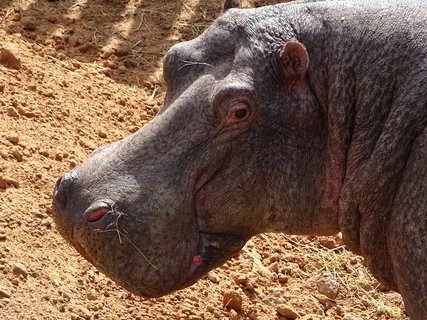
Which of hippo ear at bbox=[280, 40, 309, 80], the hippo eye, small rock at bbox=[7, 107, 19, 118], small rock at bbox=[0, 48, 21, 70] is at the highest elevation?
hippo ear at bbox=[280, 40, 309, 80]

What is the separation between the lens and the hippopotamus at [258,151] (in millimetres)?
5125

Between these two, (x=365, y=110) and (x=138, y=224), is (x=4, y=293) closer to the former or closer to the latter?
(x=138, y=224)

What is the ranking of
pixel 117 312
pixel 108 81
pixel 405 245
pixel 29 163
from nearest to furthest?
pixel 405 245
pixel 117 312
pixel 29 163
pixel 108 81

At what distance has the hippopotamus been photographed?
5.12 metres

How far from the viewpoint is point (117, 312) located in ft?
21.5

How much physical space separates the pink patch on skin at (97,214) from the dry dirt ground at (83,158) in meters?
1.19

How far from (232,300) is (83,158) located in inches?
58.7

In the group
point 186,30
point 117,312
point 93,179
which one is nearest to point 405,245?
point 93,179

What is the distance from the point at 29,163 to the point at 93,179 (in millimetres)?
2136

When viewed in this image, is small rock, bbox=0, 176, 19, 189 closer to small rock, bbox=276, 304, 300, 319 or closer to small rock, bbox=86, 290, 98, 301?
small rock, bbox=86, 290, 98, 301

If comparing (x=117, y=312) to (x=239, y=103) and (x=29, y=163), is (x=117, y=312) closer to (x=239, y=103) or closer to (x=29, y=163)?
(x=29, y=163)

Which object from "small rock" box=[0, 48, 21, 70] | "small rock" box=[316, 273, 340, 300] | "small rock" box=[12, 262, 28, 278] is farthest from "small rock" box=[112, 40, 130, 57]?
"small rock" box=[12, 262, 28, 278]

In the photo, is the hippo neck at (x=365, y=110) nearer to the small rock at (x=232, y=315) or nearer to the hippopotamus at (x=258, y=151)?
the hippopotamus at (x=258, y=151)

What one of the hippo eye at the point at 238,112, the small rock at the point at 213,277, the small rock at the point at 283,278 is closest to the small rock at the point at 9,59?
the small rock at the point at 213,277
